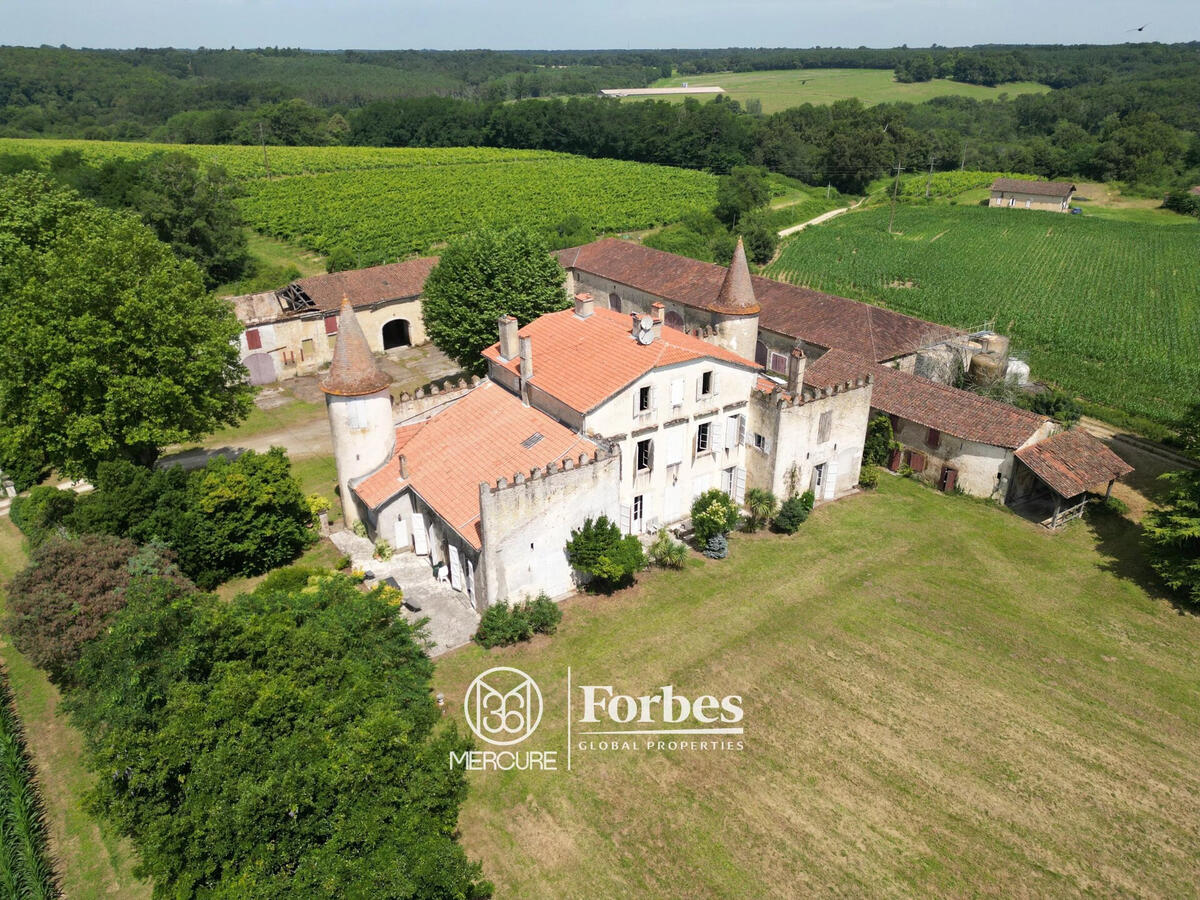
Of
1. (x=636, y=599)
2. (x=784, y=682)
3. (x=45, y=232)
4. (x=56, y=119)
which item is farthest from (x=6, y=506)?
(x=56, y=119)

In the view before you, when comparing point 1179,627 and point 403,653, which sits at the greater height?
point 403,653

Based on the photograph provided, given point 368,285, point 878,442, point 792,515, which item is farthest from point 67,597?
point 368,285

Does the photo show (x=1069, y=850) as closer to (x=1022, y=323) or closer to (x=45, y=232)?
(x=1022, y=323)

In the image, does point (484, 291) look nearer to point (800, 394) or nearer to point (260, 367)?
point (260, 367)

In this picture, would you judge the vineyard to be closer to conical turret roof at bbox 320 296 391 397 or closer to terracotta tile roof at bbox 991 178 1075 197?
terracotta tile roof at bbox 991 178 1075 197

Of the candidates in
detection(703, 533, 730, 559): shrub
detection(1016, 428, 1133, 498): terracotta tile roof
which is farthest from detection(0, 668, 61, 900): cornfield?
detection(1016, 428, 1133, 498): terracotta tile roof

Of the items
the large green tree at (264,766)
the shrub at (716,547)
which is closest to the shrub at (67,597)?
the large green tree at (264,766)
